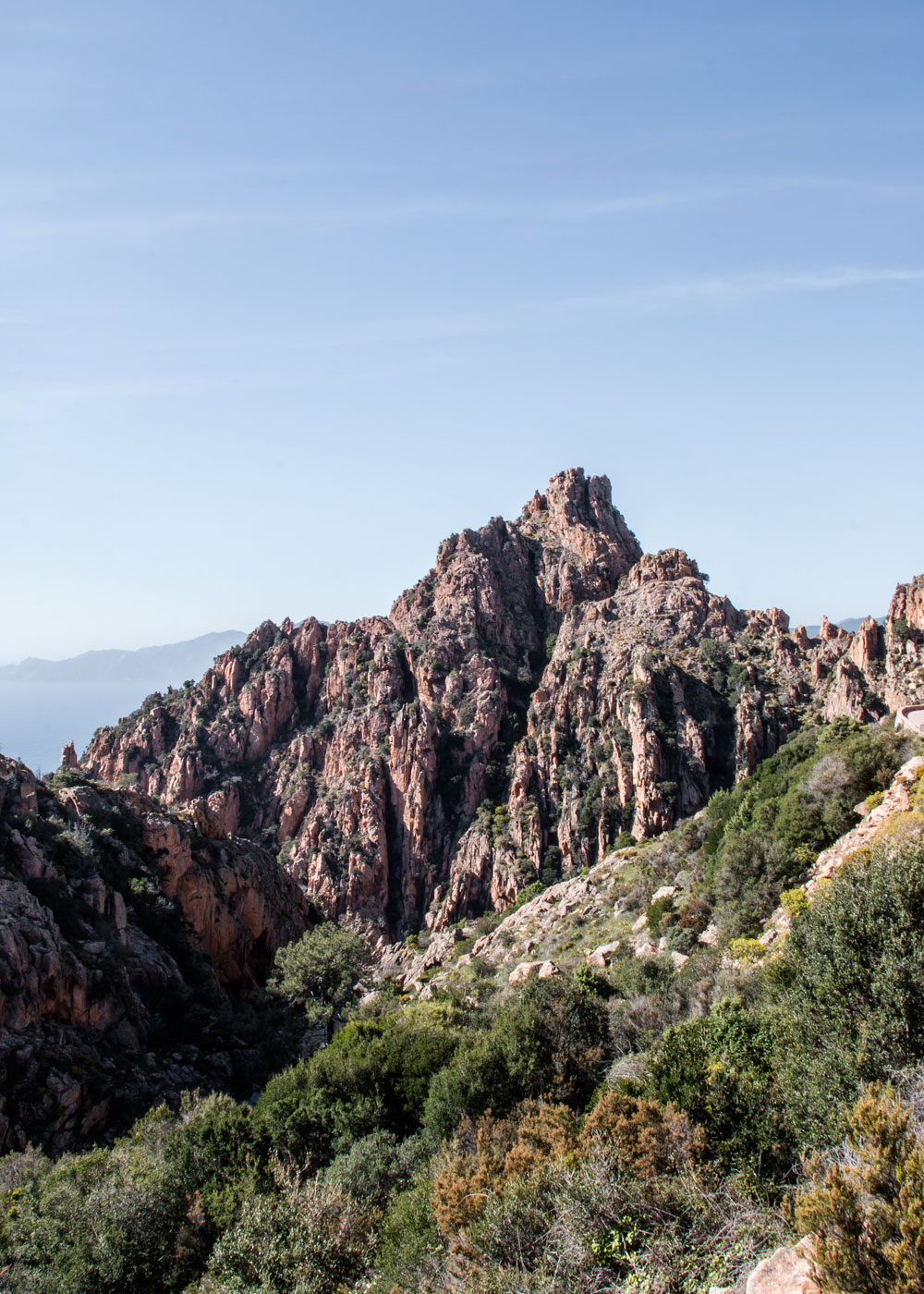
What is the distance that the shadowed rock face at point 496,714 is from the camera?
9025 centimetres

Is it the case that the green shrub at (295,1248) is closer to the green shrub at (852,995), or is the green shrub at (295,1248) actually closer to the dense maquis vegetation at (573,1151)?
the dense maquis vegetation at (573,1151)

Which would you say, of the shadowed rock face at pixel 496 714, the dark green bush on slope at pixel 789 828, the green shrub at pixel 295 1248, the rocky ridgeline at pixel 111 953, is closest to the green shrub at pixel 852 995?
the green shrub at pixel 295 1248

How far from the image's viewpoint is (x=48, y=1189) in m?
24.3

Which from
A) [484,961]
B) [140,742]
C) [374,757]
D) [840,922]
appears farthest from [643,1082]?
[140,742]

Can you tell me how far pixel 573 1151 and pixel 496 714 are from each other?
8924 cm

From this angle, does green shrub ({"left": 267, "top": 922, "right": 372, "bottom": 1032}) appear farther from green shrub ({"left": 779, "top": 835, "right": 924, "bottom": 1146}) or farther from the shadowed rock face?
green shrub ({"left": 779, "top": 835, "right": 924, "bottom": 1146})

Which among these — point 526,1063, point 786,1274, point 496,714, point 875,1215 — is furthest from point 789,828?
point 496,714

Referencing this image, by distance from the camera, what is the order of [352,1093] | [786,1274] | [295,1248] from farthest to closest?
[352,1093]
[295,1248]
[786,1274]

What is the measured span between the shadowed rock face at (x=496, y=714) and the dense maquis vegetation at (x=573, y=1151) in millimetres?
56994

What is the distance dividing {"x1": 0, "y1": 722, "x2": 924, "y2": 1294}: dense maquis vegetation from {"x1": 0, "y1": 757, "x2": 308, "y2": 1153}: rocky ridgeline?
418 centimetres

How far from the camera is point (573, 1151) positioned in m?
18.1

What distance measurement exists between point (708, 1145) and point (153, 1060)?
2916 centimetres

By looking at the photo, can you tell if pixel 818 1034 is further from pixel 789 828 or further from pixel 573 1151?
pixel 789 828

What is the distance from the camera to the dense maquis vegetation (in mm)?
14398
